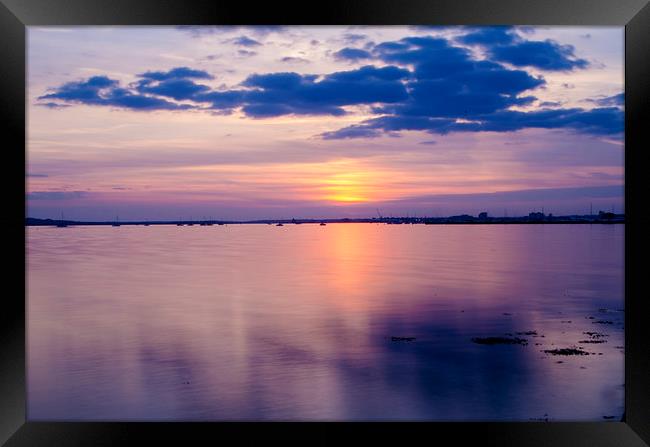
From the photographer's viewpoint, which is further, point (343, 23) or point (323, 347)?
point (323, 347)

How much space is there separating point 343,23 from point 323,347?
231 inches

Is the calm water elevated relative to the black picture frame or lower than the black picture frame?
lower

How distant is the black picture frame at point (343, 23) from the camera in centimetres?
298

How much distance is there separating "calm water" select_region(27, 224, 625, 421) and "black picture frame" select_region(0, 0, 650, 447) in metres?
2.59

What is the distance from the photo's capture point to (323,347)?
8344mm

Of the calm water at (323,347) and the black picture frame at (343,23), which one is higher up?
the black picture frame at (343,23)

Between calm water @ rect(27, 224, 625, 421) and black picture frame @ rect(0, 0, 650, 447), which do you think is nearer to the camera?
black picture frame @ rect(0, 0, 650, 447)

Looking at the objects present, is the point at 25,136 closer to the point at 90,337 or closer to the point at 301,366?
the point at 301,366

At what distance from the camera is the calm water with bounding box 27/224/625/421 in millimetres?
5879

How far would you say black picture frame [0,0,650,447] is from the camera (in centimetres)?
298

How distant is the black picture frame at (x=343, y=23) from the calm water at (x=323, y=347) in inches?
102

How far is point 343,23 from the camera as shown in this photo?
304 centimetres

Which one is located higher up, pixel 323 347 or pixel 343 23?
pixel 343 23

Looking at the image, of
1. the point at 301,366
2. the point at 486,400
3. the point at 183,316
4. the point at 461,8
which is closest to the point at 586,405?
the point at 486,400
